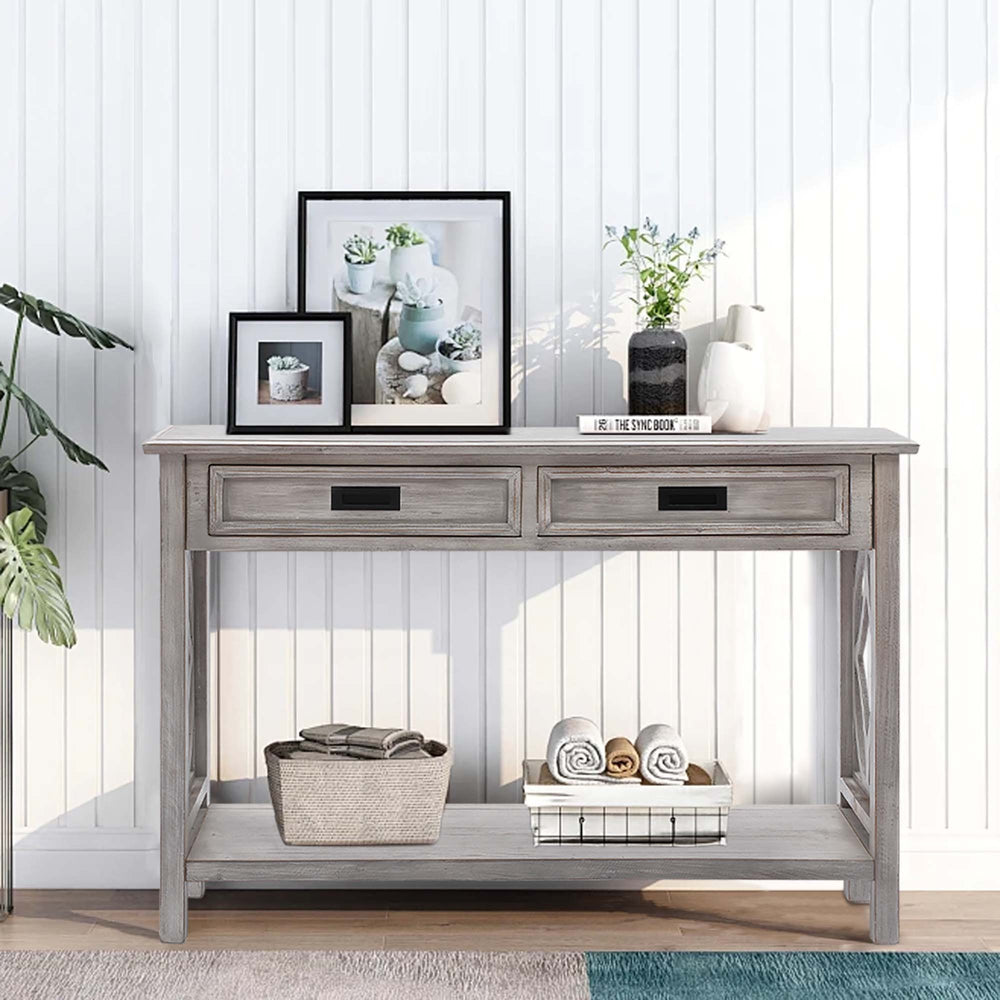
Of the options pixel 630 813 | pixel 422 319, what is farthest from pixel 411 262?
pixel 630 813

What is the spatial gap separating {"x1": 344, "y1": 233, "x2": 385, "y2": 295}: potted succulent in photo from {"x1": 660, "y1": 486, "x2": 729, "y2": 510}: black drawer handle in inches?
31.0

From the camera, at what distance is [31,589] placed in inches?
92.6

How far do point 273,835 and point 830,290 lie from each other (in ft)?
5.28

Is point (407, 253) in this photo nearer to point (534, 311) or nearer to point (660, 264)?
point (534, 311)

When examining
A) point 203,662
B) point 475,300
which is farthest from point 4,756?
point 475,300

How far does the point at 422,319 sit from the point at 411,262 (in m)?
0.12

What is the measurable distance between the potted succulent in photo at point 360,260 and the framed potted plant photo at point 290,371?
0.43 feet

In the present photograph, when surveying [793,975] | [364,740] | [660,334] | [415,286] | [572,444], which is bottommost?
[793,975]

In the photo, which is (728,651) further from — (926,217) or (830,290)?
(926,217)

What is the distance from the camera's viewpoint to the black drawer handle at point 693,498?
2.41 m

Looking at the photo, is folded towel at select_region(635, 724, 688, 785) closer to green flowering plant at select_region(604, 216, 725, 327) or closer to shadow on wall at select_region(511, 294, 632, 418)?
shadow on wall at select_region(511, 294, 632, 418)

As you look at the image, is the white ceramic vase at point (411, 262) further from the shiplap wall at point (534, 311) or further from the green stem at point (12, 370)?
the green stem at point (12, 370)

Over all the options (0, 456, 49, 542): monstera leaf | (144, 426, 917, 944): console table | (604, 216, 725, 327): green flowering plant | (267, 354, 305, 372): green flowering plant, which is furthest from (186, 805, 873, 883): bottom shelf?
(604, 216, 725, 327): green flowering plant

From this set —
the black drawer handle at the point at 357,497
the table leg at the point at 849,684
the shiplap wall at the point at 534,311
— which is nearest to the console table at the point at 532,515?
the black drawer handle at the point at 357,497
